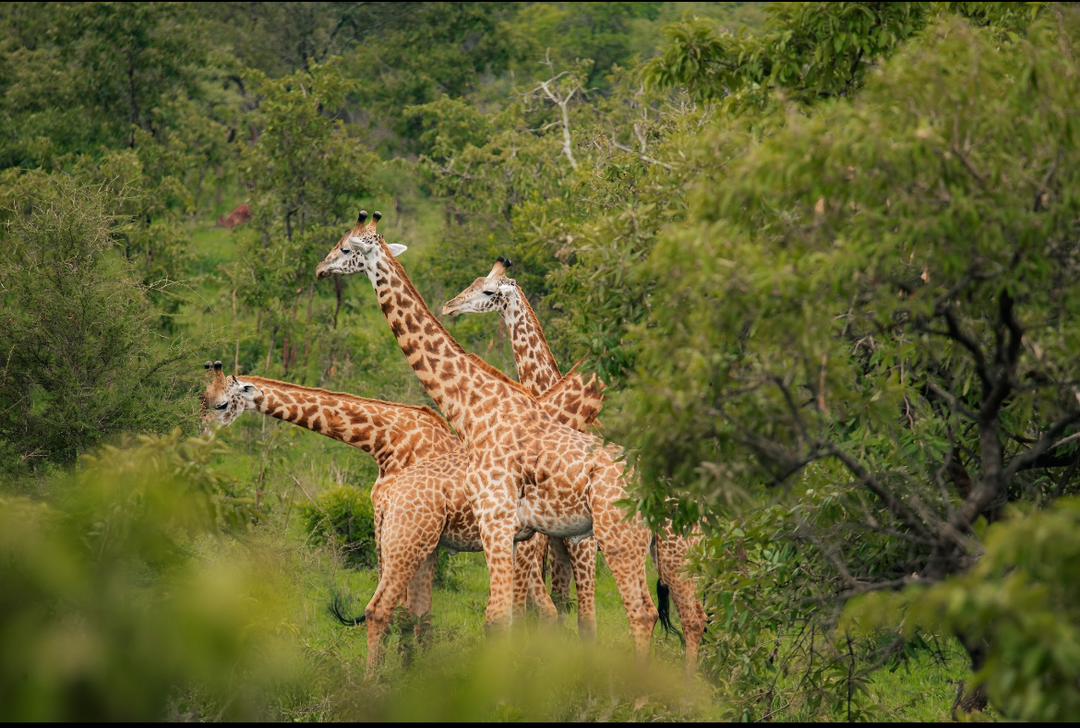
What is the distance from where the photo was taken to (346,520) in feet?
50.8

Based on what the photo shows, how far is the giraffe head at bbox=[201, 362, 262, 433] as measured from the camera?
1254 cm

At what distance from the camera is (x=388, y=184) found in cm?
2927

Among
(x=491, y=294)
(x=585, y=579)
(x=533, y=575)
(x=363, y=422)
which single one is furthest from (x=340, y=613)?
(x=491, y=294)

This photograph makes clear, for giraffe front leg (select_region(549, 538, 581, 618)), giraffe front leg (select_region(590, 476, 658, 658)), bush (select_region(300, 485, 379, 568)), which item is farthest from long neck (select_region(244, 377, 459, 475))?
bush (select_region(300, 485, 379, 568))

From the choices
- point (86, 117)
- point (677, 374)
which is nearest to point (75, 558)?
point (677, 374)

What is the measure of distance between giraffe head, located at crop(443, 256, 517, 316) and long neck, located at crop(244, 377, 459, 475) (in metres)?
1.41

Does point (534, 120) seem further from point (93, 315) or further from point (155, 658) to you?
point (155, 658)

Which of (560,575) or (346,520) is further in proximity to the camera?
(346,520)

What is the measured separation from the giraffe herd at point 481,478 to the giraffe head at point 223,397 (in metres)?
0.01

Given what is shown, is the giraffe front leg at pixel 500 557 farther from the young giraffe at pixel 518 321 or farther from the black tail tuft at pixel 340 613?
the young giraffe at pixel 518 321

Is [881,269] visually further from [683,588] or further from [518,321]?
[518,321]

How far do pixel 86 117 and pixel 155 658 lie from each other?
21.0 m

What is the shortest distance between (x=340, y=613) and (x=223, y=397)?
2047 millimetres

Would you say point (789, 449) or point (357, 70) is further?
point (357, 70)
